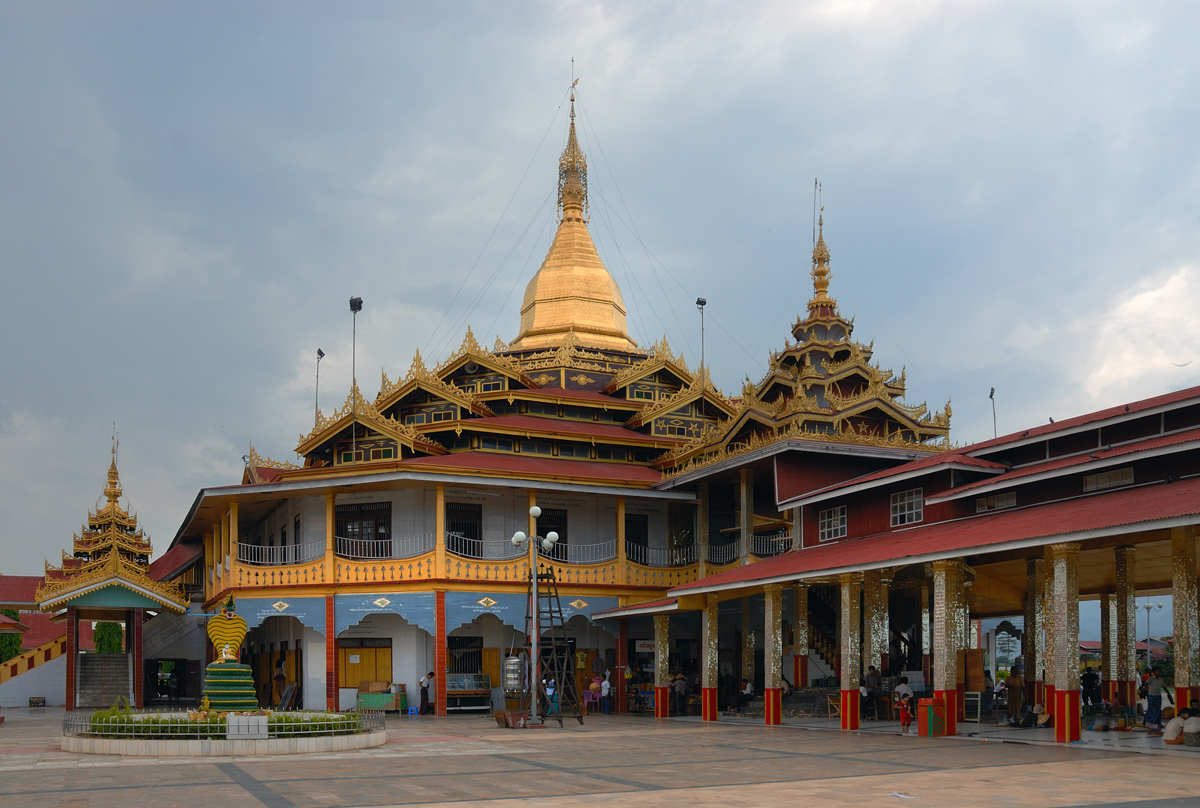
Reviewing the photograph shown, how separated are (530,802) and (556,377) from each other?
108 feet

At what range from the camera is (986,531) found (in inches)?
896

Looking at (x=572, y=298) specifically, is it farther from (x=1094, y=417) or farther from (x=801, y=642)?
(x=1094, y=417)

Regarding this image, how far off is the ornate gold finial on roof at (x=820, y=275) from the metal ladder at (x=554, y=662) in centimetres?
1270

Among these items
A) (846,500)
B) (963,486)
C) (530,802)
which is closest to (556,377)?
(846,500)

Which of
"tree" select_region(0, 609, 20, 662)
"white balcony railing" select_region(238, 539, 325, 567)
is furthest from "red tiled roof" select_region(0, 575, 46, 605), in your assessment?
"white balcony railing" select_region(238, 539, 325, 567)

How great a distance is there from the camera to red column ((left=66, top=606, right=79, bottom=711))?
3812 cm

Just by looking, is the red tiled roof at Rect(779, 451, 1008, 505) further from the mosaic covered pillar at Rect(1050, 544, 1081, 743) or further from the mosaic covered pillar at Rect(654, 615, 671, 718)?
the mosaic covered pillar at Rect(654, 615, 671, 718)

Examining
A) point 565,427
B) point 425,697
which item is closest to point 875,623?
point 425,697

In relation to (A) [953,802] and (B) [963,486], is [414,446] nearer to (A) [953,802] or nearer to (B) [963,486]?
(B) [963,486]

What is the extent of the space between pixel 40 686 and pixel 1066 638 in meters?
38.4

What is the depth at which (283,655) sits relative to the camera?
39938mm

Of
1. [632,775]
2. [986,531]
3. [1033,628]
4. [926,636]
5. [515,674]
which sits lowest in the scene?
[926,636]

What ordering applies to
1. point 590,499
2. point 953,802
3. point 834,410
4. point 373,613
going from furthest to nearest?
point 590,499 → point 373,613 → point 834,410 → point 953,802

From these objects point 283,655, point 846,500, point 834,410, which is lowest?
point 283,655
